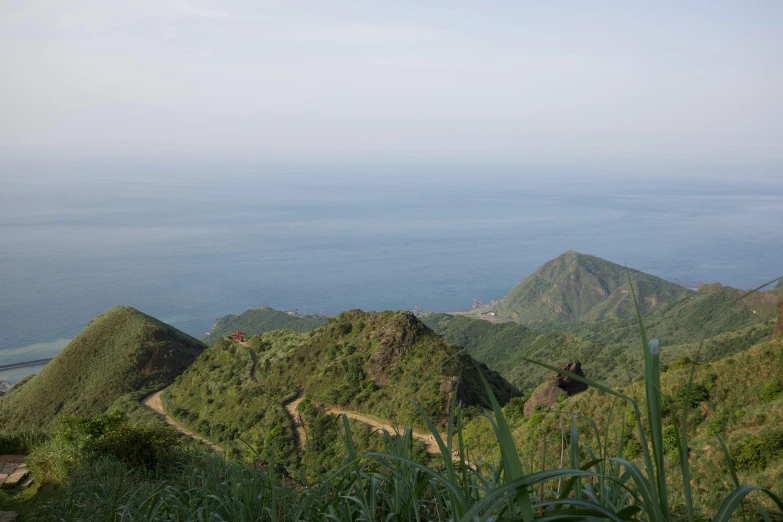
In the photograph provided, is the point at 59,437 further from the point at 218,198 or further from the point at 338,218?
the point at 218,198

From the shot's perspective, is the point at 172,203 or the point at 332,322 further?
the point at 172,203

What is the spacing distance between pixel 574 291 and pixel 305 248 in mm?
59014

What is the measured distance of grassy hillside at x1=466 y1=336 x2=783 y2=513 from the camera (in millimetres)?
9413

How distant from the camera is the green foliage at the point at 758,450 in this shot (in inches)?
388

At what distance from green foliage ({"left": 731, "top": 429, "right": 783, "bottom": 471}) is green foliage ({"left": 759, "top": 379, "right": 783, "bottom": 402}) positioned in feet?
12.4

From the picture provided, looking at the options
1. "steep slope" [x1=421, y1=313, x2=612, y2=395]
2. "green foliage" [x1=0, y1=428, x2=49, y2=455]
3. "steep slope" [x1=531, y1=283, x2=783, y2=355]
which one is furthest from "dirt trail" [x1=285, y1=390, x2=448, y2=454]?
"steep slope" [x1=531, y1=283, x2=783, y2=355]

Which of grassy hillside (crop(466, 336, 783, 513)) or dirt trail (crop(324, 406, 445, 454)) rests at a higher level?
grassy hillside (crop(466, 336, 783, 513))

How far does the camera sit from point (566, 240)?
124m

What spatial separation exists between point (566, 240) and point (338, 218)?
58.4m

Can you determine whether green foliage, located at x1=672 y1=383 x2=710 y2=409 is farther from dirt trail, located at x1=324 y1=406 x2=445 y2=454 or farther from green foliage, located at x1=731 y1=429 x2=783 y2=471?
dirt trail, located at x1=324 y1=406 x2=445 y2=454

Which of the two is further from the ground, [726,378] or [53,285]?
[726,378]

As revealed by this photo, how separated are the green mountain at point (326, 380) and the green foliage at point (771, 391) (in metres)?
7.92

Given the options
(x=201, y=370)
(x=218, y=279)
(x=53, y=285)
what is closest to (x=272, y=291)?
(x=218, y=279)

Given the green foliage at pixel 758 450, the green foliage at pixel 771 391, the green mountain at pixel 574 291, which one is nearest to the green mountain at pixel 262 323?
the green mountain at pixel 574 291
